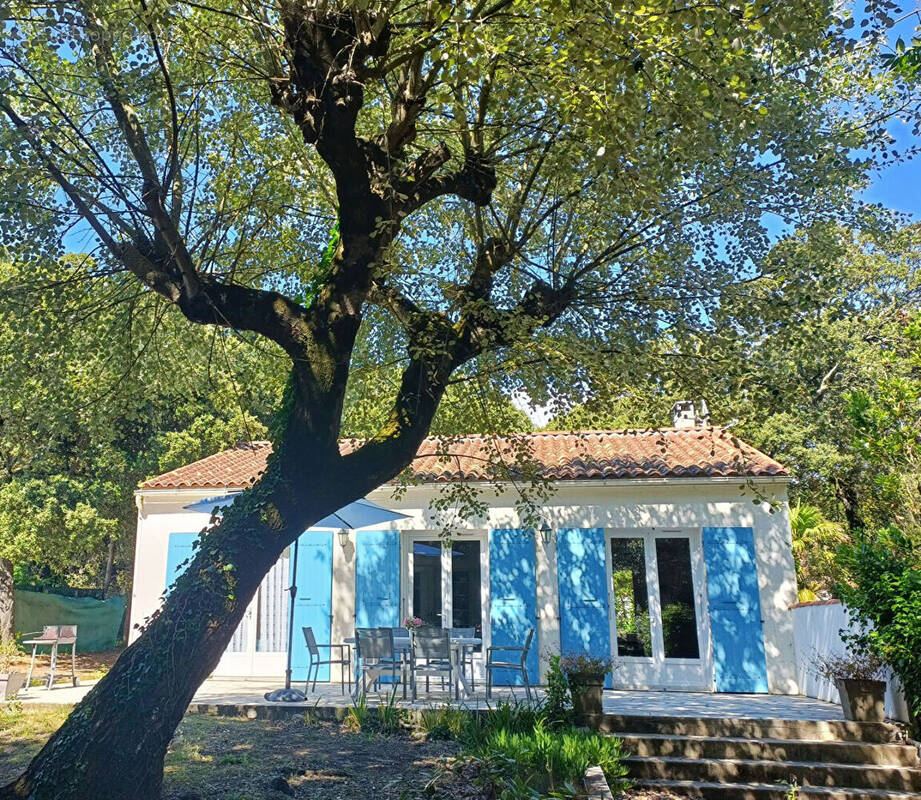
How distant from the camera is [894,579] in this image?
6.86 m

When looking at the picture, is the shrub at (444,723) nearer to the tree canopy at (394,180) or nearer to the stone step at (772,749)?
the stone step at (772,749)

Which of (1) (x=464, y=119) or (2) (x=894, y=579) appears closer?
(1) (x=464, y=119)

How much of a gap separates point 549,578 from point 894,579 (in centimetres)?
603

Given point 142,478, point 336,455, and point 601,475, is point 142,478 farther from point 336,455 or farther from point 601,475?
point 336,455

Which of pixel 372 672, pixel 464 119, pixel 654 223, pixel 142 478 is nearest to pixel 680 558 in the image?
pixel 372 672

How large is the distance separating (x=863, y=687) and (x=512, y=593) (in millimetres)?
5689

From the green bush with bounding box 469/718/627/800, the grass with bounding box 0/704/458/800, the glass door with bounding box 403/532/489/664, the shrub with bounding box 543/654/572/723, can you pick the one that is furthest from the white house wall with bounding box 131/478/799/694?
the green bush with bounding box 469/718/627/800

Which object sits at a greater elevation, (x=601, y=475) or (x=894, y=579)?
(x=601, y=475)

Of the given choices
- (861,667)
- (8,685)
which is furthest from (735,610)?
(8,685)

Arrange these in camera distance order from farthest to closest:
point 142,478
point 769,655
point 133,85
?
1. point 142,478
2. point 769,655
3. point 133,85

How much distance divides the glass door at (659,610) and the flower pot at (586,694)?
4.17m

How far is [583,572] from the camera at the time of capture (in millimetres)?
12078

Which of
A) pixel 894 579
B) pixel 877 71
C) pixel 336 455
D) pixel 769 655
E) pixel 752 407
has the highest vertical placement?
pixel 877 71

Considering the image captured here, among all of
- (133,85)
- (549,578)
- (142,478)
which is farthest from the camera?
(142,478)
